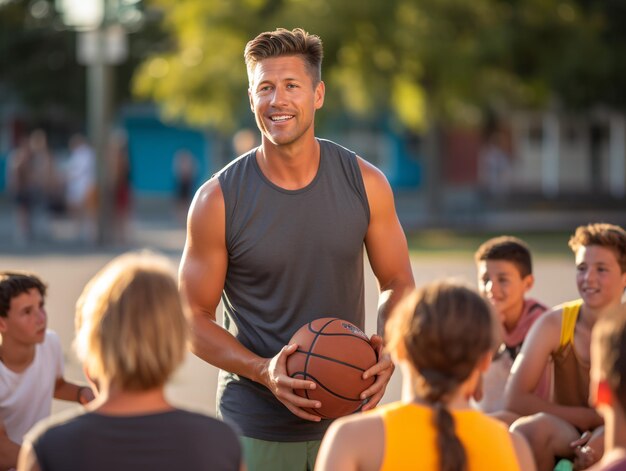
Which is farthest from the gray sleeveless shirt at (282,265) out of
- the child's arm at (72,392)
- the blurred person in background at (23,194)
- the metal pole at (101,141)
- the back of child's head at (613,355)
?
the blurred person in background at (23,194)

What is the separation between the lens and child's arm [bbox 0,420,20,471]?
5.66 m

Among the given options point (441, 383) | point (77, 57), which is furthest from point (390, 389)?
point (77, 57)

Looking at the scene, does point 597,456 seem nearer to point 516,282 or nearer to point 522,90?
point 516,282

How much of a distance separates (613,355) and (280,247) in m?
2.10

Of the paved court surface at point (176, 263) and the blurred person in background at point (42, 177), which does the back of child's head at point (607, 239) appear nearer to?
the paved court surface at point (176, 263)

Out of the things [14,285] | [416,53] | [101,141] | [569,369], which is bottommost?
[569,369]

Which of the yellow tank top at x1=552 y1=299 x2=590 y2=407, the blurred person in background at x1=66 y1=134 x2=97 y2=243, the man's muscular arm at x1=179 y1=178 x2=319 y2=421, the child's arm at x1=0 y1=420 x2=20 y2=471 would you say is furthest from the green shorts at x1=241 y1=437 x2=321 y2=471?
the blurred person in background at x1=66 y1=134 x2=97 y2=243

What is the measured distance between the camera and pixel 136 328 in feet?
11.7

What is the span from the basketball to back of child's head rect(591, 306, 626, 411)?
1.70 m

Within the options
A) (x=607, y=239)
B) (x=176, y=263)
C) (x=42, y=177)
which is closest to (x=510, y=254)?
(x=607, y=239)

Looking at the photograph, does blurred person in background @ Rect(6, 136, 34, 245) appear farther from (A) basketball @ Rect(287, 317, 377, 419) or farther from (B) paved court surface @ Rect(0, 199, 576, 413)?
(A) basketball @ Rect(287, 317, 377, 419)

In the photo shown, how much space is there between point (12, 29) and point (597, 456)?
153 ft

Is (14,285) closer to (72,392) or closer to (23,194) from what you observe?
(72,392)

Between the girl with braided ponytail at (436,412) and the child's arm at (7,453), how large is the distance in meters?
2.40
